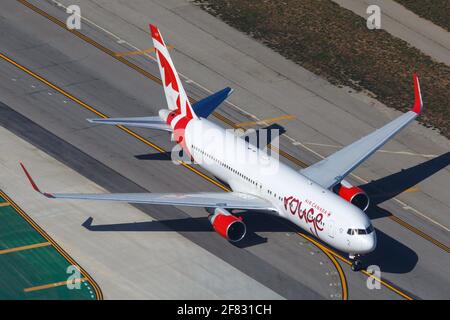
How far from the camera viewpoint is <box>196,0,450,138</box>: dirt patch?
112m

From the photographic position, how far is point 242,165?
89.2 m

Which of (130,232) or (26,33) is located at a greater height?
(26,33)

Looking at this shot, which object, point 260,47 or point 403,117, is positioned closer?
point 403,117

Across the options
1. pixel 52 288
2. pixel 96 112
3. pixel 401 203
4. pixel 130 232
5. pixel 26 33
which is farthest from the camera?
pixel 26 33

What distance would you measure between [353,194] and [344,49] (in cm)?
3287

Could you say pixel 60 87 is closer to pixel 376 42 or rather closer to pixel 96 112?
pixel 96 112

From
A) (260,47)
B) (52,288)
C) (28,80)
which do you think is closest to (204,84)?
(260,47)

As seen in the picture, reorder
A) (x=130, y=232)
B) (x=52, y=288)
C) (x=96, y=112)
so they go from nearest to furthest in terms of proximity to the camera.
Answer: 1. (x=52, y=288)
2. (x=130, y=232)
3. (x=96, y=112)

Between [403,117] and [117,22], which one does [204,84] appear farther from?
[403,117]

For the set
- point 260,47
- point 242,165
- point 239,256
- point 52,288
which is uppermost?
point 260,47

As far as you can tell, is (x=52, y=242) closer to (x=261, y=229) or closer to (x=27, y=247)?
(x=27, y=247)

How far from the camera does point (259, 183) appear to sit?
87625 mm

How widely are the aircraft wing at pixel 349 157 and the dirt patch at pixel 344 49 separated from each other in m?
11.6

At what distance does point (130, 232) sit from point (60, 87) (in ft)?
86.7
